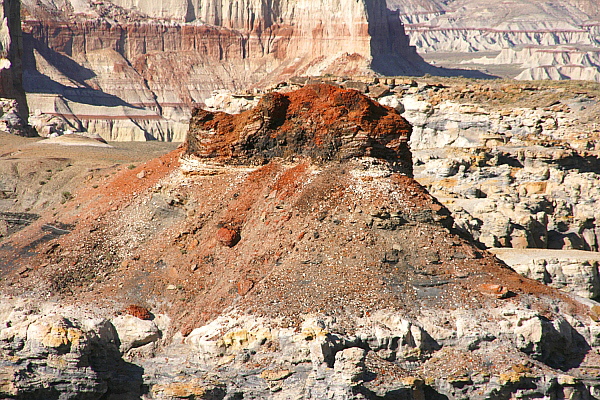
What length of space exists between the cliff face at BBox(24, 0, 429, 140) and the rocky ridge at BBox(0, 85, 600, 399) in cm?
12368

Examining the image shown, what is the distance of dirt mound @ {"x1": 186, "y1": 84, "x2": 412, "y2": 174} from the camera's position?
24.8 m

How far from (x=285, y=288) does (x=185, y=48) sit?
155 m

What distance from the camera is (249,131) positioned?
26719mm

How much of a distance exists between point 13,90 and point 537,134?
55285 millimetres

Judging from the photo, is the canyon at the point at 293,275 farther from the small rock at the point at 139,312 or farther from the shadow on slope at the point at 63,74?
the shadow on slope at the point at 63,74

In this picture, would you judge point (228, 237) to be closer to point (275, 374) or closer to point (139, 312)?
point (139, 312)

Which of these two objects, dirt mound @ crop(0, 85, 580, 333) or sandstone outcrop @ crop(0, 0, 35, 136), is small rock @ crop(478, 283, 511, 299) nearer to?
dirt mound @ crop(0, 85, 580, 333)

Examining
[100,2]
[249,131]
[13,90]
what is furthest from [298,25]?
[249,131]

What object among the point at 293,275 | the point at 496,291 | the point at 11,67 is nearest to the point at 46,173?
the point at 293,275

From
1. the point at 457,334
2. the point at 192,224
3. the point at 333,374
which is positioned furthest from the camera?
the point at 192,224

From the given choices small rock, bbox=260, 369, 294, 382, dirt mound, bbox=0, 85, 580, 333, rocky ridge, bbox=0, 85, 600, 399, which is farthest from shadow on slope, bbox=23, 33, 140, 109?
small rock, bbox=260, 369, 294, 382

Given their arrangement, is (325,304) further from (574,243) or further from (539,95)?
(539,95)

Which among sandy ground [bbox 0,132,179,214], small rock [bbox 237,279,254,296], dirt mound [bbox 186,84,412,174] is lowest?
sandy ground [bbox 0,132,179,214]

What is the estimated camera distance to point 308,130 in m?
25.6
